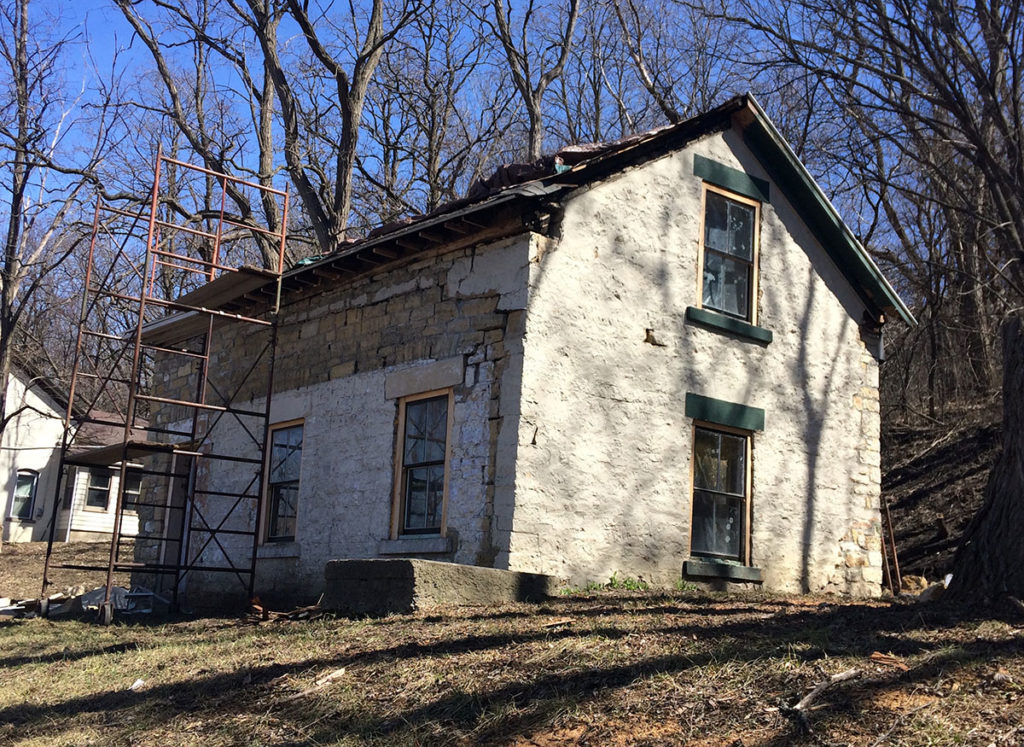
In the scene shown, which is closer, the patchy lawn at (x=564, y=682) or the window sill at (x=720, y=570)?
the patchy lawn at (x=564, y=682)

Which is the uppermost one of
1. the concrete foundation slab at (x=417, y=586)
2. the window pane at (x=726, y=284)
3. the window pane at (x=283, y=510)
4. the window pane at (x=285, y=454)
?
the window pane at (x=726, y=284)

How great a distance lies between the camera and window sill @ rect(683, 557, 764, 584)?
1115cm

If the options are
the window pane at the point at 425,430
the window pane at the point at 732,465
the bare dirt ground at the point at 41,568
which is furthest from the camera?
the bare dirt ground at the point at 41,568

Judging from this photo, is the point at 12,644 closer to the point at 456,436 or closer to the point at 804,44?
the point at 456,436

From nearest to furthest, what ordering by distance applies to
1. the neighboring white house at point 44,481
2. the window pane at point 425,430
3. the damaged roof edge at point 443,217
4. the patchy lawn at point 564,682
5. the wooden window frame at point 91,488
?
the patchy lawn at point 564,682 → the damaged roof edge at point 443,217 → the window pane at point 425,430 → the neighboring white house at point 44,481 → the wooden window frame at point 91,488

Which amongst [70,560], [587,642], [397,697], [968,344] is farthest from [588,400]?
[70,560]

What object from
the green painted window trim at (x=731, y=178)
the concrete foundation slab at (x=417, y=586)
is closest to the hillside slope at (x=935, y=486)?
the green painted window trim at (x=731, y=178)

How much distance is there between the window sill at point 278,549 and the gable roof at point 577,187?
3259 millimetres

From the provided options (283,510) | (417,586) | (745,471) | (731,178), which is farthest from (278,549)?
(731,178)

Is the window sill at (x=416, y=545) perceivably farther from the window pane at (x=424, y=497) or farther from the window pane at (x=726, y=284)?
the window pane at (x=726, y=284)

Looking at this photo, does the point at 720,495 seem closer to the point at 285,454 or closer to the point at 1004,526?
the point at 1004,526

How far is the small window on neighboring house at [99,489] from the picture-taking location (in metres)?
34.0

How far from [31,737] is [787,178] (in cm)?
1005

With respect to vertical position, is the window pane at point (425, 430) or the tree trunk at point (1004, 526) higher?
the window pane at point (425, 430)
